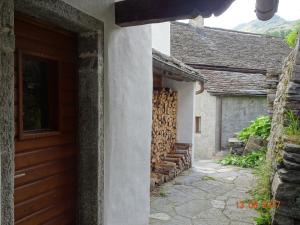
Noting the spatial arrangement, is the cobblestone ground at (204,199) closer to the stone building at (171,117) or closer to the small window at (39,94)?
the stone building at (171,117)

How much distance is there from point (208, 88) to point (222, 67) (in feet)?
10.7

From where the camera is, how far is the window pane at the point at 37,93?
2.33 metres

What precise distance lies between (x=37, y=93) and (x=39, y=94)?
0.02 metres

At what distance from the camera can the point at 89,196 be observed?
2.75 metres

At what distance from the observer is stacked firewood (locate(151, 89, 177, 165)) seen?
6367 millimetres

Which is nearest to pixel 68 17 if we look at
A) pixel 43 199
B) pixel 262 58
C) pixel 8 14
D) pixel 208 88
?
pixel 8 14

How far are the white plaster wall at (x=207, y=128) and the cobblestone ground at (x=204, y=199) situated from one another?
5.30m

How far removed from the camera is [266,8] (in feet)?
8.45

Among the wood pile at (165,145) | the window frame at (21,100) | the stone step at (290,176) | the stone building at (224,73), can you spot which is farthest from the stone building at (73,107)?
the stone building at (224,73)

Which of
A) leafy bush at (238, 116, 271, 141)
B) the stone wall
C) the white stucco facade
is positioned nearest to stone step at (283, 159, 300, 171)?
the stone wall

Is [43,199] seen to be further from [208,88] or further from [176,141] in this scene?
[208,88]

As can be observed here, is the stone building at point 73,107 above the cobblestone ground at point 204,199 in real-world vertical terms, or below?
above

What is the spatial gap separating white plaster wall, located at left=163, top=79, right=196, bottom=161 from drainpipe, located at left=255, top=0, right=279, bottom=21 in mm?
5220

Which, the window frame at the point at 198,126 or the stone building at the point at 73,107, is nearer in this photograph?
the stone building at the point at 73,107
